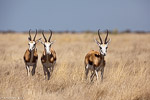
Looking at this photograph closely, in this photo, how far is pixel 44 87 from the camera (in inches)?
353

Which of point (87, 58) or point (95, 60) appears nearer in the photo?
point (95, 60)

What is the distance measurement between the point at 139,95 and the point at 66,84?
7.91 ft

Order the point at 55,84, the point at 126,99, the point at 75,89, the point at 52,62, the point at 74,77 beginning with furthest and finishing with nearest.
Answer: the point at 52,62, the point at 74,77, the point at 55,84, the point at 75,89, the point at 126,99

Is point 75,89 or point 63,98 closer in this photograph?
point 63,98

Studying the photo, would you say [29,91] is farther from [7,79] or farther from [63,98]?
[7,79]

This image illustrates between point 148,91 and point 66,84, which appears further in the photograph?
point 66,84

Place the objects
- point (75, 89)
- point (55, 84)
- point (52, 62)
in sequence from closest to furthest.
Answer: point (75, 89)
point (55, 84)
point (52, 62)

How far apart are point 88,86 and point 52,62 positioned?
3307 mm

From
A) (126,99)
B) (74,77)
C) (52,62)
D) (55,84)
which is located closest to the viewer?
(126,99)

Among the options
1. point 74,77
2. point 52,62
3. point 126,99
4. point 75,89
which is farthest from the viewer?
point 52,62

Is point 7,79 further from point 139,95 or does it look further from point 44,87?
point 139,95

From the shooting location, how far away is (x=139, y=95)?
8.33 meters

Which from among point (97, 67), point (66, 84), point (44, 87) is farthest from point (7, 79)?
point (97, 67)

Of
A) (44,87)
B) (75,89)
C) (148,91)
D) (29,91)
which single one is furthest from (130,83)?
(29,91)
